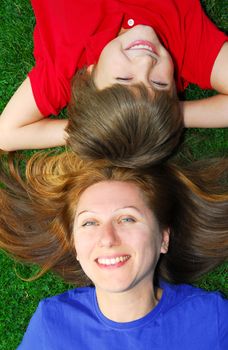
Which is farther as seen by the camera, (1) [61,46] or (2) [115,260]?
(1) [61,46]

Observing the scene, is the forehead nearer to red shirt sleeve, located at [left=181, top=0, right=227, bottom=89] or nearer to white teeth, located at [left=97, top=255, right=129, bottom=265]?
white teeth, located at [left=97, top=255, right=129, bottom=265]

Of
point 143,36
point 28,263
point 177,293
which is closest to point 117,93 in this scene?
point 143,36

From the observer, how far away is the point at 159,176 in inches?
117

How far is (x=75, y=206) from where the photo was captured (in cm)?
301

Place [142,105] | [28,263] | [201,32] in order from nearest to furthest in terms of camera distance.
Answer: [142,105]
[201,32]
[28,263]

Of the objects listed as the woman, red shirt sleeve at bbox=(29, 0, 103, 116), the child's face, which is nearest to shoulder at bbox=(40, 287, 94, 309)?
the woman

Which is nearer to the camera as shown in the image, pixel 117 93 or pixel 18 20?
pixel 117 93

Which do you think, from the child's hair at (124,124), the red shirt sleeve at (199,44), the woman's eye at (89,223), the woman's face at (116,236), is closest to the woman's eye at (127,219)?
the woman's face at (116,236)

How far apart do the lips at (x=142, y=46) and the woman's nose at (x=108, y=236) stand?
933 mm

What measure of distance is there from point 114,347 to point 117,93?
145cm

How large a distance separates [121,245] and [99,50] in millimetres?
1200

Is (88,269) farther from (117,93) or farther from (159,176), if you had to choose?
(117,93)

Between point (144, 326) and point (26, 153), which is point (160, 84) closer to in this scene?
point (26, 153)

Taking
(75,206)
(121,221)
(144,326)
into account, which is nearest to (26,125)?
(75,206)
